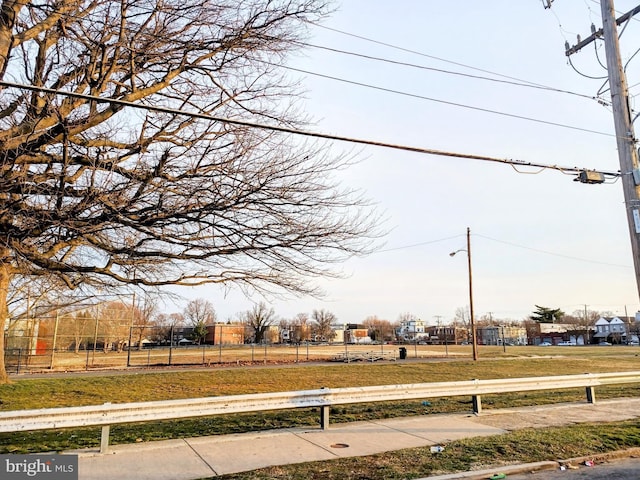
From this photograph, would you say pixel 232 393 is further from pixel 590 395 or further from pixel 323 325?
pixel 323 325

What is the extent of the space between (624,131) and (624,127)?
3.1 inches

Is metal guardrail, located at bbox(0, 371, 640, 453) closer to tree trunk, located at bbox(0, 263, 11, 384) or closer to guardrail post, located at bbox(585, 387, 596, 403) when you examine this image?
guardrail post, located at bbox(585, 387, 596, 403)

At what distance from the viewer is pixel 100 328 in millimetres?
30750

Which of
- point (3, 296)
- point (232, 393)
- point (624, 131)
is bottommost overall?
point (232, 393)

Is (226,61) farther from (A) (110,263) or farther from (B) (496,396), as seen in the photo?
(B) (496,396)

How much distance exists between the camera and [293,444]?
7.06 metres

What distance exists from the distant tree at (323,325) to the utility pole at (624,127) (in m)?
77.7

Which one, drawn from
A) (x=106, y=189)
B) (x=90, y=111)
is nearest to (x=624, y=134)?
(x=106, y=189)

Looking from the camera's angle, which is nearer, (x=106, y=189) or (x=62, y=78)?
(x=106, y=189)

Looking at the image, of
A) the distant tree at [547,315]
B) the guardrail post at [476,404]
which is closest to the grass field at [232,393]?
the guardrail post at [476,404]

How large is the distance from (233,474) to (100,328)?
28.9 m

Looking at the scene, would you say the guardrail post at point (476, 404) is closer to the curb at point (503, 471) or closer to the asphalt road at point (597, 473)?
the asphalt road at point (597, 473)

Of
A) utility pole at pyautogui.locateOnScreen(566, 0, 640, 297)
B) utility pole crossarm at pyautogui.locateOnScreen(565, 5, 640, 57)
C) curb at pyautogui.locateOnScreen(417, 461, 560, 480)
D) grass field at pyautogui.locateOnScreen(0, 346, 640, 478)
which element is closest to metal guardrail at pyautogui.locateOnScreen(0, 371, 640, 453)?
grass field at pyautogui.locateOnScreen(0, 346, 640, 478)

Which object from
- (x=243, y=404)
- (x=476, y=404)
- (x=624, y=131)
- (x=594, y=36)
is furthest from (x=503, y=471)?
(x=594, y=36)
